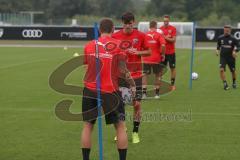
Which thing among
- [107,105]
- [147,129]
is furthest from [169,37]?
[107,105]

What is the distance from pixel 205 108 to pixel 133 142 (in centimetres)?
472

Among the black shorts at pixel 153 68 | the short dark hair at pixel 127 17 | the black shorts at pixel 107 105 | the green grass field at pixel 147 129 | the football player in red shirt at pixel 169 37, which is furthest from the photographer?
the football player in red shirt at pixel 169 37

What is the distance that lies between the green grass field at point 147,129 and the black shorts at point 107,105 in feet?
3.97

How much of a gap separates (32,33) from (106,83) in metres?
41.6

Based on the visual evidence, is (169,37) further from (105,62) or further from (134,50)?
A: (105,62)

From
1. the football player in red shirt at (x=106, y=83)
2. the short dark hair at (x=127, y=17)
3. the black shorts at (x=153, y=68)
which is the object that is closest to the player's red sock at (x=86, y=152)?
the football player in red shirt at (x=106, y=83)

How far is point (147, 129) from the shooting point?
11656 mm

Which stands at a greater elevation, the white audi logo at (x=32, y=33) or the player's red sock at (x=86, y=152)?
the white audi logo at (x=32, y=33)

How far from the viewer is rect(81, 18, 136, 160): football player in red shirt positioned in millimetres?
7938

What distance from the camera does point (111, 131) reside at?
11.5 meters

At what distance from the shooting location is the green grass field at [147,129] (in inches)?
374


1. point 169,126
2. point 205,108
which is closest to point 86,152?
point 169,126

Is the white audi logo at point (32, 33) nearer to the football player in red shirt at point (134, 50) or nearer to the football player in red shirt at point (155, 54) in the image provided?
the football player in red shirt at point (155, 54)

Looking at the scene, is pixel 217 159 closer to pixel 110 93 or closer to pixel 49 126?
pixel 110 93
